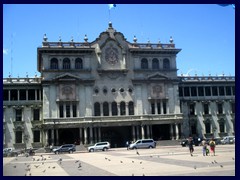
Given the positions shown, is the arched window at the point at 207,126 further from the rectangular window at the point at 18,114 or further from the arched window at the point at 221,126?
the rectangular window at the point at 18,114

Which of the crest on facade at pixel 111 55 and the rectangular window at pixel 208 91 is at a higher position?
the crest on facade at pixel 111 55

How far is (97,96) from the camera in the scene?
6034 centimetres

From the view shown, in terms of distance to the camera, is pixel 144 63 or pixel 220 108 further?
pixel 220 108

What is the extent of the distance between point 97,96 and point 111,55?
7.50m

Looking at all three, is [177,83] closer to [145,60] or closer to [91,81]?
[145,60]

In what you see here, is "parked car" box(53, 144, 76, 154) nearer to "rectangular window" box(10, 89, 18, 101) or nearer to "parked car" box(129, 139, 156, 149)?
"parked car" box(129, 139, 156, 149)

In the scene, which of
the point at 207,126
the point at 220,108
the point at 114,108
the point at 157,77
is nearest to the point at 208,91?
the point at 220,108

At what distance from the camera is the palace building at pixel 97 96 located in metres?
58.5

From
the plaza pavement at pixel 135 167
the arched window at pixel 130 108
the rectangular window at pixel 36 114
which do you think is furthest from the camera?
the arched window at pixel 130 108

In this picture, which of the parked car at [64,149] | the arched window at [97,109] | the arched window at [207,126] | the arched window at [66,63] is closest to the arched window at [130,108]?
the arched window at [97,109]

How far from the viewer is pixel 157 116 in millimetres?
61031

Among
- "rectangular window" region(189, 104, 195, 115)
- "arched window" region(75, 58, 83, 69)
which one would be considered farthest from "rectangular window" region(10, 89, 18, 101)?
"rectangular window" region(189, 104, 195, 115)

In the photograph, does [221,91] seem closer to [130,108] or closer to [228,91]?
[228,91]
